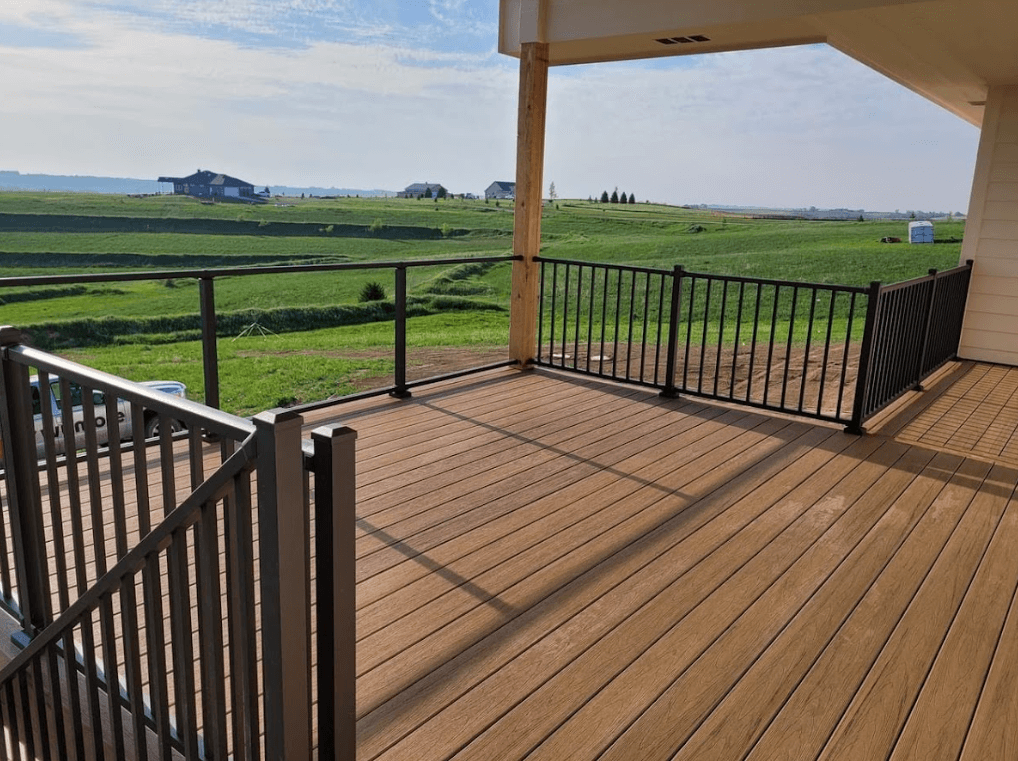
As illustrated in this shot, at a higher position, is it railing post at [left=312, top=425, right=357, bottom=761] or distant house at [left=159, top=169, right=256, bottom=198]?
distant house at [left=159, top=169, right=256, bottom=198]

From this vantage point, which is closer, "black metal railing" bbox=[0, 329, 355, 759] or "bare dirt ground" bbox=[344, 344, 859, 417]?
"black metal railing" bbox=[0, 329, 355, 759]

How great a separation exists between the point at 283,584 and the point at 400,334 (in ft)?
10.9

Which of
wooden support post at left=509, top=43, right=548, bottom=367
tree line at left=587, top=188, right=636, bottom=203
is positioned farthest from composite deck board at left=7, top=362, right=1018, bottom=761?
tree line at left=587, top=188, right=636, bottom=203

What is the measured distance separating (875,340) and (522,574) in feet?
9.31

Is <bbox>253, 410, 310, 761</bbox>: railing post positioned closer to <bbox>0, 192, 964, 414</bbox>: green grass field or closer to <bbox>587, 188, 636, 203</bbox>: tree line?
<bbox>0, 192, 964, 414</bbox>: green grass field

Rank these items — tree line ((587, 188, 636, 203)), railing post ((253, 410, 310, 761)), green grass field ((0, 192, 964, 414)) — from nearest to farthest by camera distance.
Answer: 1. railing post ((253, 410, 310, 761))
2. green grass field ((0, 192, 964, 414))
3. tree line ((587, 188, 636, 203))

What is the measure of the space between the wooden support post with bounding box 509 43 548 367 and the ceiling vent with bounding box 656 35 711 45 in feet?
2.79

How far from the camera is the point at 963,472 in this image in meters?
3.71

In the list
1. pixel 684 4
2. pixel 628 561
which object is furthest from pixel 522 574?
pixel 684 4

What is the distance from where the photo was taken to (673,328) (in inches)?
189

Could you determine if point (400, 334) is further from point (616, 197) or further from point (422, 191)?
point (422, 191)

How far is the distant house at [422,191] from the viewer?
33906 millimetres

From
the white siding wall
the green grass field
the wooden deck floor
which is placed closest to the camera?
the wooden deck floor

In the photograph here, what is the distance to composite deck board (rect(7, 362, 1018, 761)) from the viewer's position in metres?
1.83
